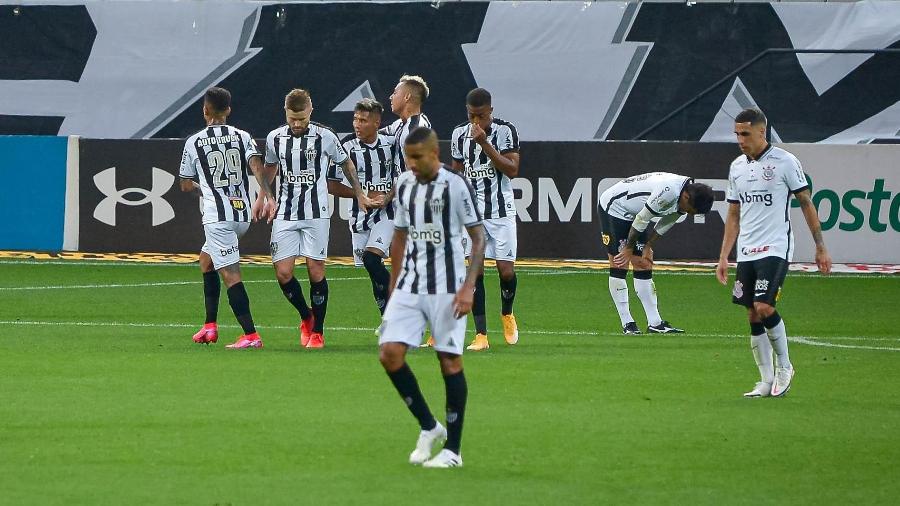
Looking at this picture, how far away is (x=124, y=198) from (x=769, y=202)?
13.6 metres

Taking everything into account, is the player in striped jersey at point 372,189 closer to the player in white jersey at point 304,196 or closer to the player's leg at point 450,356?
the player in white jersey at point 304,196

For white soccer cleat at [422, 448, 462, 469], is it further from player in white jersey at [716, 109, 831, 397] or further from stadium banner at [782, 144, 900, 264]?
stadium banner at [782, 144, 900, 264]

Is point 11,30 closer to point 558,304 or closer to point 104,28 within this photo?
point 104,28

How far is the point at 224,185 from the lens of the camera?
1333 cm

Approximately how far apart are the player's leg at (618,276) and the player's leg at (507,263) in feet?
5.15

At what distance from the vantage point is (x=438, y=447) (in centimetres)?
871

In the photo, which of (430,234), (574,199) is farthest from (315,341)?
(574,199)

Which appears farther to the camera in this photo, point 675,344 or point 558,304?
point 558,304

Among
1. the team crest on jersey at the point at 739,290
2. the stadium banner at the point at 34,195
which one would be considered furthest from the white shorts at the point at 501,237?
the stadium banner at the point at 34,195

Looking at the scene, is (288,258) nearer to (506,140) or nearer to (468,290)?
(506,140)

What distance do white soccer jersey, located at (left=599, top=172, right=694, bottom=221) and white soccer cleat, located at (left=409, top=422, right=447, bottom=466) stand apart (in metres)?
6.98

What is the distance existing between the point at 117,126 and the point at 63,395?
17.0 m

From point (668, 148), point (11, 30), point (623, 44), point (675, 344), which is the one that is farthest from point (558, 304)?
point (11, 30)

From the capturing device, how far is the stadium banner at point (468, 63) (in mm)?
25594
